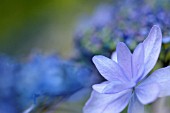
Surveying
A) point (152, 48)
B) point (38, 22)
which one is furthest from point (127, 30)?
point (38, 22)

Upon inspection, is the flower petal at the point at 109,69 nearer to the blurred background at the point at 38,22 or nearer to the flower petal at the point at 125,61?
the flower petal at the point at 125,61

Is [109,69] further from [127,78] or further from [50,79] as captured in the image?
[50,79]

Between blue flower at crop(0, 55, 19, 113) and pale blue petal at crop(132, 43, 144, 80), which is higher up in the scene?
blue flower at crop(0, 55, 19, 113)

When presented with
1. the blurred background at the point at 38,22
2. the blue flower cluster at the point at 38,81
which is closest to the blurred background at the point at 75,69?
the blue flower cluster at the point at 38,81

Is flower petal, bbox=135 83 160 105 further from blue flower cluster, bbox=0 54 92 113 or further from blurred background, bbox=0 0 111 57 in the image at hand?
blurred background, bbox=0 0 111 57

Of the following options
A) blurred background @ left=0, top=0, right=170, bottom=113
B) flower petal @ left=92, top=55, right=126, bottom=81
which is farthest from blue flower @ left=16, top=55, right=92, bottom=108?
flower petal @ left=92, top=55, right=126, bottom=81

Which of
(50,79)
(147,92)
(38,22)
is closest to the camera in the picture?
(147,92)

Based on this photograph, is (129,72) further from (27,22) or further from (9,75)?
(27,22)
